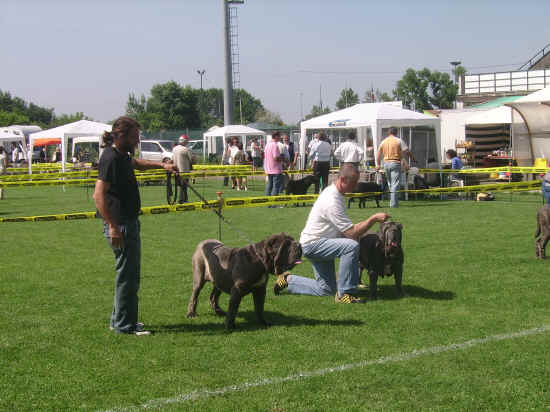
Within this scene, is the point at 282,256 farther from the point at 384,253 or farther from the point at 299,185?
the point at 299,185

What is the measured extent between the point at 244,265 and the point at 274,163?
1133cm

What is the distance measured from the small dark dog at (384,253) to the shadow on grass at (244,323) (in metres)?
0.94

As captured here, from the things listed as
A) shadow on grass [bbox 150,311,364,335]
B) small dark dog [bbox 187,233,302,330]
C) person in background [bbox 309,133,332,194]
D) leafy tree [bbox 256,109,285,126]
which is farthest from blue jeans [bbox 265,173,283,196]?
leafy tree [bbox 256,109,285,126]

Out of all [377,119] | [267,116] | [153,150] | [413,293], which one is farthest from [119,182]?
[267,116]

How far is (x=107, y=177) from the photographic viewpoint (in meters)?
5.18

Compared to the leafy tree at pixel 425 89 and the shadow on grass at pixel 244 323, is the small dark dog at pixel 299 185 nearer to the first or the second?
the shadow on grass at pixel 244 323

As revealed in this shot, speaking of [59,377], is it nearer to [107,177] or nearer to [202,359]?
[202,359]

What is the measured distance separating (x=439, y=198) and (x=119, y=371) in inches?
614

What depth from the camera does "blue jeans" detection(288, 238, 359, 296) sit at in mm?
6543

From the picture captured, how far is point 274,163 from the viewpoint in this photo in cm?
1672

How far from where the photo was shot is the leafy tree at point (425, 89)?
84.6 metres

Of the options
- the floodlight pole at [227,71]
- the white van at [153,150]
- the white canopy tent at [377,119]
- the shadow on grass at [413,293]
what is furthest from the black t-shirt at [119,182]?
the floodlight pole at [227,71]

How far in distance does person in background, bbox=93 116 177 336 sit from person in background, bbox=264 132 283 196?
36.4 feet

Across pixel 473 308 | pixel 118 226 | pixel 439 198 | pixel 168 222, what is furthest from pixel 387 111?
pixel 118 226
